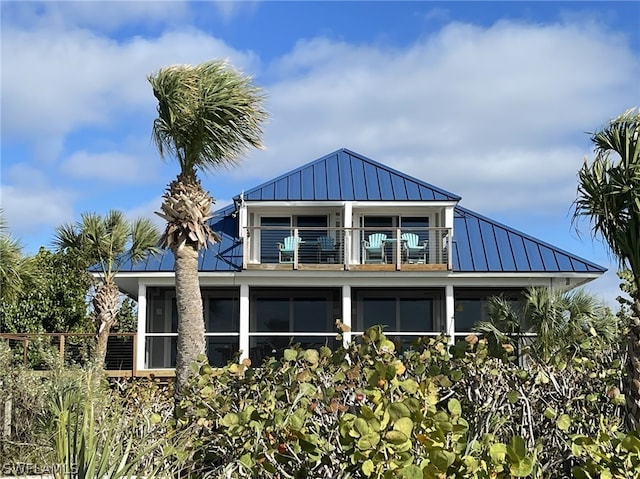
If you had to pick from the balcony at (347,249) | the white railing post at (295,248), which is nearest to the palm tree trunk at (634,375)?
the balcony at (347,249)

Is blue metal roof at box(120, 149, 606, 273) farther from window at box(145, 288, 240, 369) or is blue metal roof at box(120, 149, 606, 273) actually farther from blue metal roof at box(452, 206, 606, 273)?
window at box(145, 288, 240, 369)

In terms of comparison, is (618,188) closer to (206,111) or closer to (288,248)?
(206,111)

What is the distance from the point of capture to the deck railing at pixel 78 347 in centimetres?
1802

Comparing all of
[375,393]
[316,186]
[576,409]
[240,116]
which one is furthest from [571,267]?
[375,393]

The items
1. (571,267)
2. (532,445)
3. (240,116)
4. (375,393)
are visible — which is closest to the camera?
(375,393)

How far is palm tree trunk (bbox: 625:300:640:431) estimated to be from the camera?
5527 mm

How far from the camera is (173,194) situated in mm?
12898

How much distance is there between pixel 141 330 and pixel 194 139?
1048 cm

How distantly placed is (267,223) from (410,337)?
18.0 feet

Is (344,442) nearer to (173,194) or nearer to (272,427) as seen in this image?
(272,427)

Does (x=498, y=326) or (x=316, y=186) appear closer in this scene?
(x=498, y=326)

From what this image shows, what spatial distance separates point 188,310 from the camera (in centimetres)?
1226

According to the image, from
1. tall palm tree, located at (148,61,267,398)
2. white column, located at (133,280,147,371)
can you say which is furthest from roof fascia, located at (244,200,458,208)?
tall palm tree, located at (148,61,267,398)

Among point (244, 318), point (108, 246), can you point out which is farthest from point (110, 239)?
point (244, 318)
